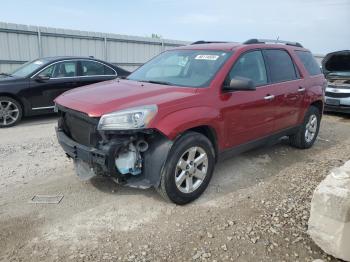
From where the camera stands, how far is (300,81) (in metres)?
5.53

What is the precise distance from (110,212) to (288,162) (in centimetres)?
310

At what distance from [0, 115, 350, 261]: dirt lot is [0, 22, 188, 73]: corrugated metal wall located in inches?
278

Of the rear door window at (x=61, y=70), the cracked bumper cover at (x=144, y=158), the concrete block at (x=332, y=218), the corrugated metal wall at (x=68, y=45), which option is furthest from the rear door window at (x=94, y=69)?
the concrete block at (x=332, y=218)

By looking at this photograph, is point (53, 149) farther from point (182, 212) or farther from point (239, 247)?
point (239, 247)

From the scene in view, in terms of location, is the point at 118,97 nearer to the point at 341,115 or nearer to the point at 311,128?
the point at 311,128

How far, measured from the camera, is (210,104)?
12.7ft

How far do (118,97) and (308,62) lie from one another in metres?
3.91

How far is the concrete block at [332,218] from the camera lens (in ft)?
9.15

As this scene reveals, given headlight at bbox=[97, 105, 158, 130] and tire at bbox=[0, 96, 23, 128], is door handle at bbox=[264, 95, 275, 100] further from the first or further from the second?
tire at bbox=[0, 96, 23, 128]

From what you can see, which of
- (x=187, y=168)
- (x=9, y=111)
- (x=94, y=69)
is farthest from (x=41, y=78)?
(x=187, y=168)

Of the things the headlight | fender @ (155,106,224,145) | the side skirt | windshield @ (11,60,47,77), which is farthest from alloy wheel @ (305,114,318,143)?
windshield @ (11,60,47,77)

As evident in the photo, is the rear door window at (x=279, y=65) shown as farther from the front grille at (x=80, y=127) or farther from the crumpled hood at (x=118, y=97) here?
the front grille at (x=80, y=127)

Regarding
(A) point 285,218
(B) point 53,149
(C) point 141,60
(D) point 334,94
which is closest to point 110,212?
(A) point 285,218

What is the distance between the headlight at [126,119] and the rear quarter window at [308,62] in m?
3.57
